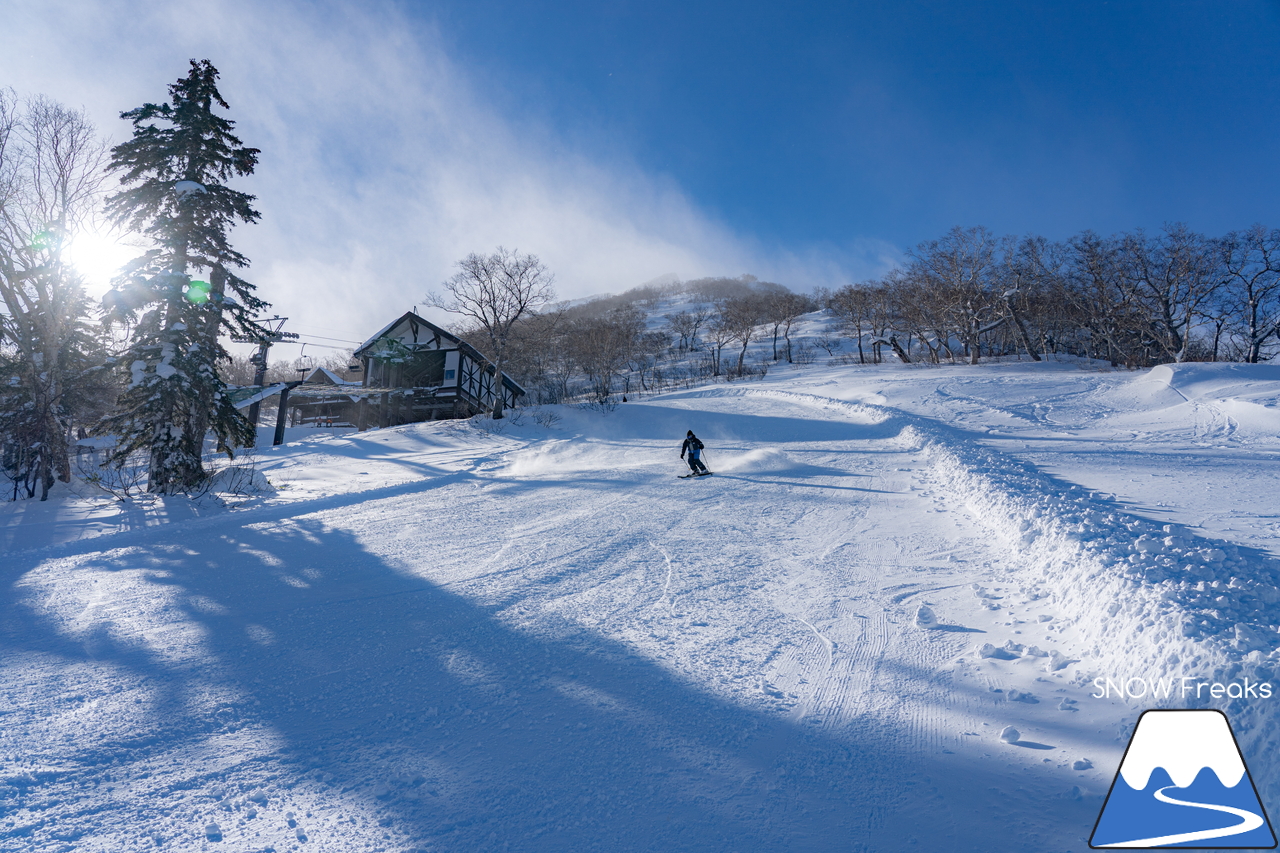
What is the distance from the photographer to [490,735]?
10.2 feet

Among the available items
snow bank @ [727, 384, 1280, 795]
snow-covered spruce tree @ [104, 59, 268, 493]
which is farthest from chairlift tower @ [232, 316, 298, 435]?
snow bank @ [727, 384, 1280, 795]

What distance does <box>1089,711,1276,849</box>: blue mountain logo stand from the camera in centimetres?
244

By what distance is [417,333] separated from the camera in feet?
115

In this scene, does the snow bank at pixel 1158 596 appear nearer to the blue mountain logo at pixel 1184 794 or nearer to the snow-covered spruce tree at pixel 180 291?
the blue mountain logo at pixel 1184 794

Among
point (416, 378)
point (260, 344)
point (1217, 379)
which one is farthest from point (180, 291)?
point (1217, 379)

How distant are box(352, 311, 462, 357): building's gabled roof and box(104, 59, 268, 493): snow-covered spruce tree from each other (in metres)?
20.4

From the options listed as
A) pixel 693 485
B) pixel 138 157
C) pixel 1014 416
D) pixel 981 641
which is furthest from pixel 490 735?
pixel 1014 416

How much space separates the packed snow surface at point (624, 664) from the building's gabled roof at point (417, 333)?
2607cm

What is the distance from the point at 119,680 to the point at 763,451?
13.6 m

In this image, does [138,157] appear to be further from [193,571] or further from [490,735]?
[490,735]

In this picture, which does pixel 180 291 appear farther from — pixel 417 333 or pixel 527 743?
pixel 417 333

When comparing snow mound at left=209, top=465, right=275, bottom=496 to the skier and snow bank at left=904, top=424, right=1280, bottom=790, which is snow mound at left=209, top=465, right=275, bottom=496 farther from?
snow bank at left=904, top=424, right=1280, bottom=790

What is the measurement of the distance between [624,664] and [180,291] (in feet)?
45.9

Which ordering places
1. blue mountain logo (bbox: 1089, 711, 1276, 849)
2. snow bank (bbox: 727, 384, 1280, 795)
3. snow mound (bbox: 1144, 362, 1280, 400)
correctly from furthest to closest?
snow mound (bbox: 1144, 362, 1280, 400), snow bank (bbox: 727, 384, 1280, 795), blue mountain logo (bbox: 1089, 711, 1276, 849)
